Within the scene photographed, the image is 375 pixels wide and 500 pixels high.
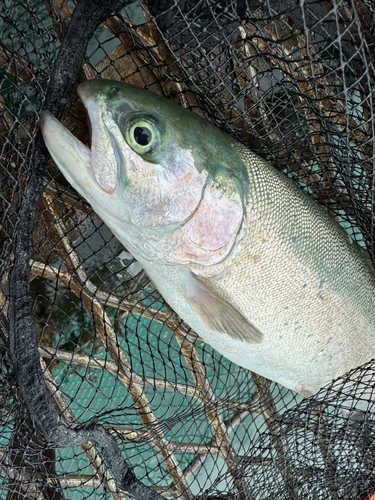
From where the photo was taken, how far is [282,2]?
5.25ft

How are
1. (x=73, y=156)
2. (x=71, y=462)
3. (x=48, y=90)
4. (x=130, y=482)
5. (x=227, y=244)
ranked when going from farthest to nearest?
(x=71, y=462) → (x=130, y=482) → (x=227, y=244) → (x=48, y=90) → (x=73, y=156)

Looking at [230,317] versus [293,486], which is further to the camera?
[293,486]

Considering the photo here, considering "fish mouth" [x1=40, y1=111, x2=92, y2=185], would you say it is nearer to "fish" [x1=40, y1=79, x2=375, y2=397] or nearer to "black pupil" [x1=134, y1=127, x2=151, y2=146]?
"fish" [x1=40, y1=79, x2=375, y2=397]

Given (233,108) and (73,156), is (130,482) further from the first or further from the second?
(233,108)

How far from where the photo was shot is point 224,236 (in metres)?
1.58

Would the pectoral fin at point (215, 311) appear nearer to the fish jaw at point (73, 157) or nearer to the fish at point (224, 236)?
the fish at point (224, 236)

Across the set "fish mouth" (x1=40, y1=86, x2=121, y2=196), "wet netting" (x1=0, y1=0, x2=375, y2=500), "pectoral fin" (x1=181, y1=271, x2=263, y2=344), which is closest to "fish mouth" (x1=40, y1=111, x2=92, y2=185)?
"fish mouth" (x1=40, y1=86, x2=121, y2=196)

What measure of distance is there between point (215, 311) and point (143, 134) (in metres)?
0.67

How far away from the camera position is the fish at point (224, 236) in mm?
1387

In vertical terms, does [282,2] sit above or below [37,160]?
above

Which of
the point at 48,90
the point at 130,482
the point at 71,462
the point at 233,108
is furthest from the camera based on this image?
the point at 71,462

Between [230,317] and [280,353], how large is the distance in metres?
0.33

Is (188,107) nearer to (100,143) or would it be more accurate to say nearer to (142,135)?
(142,135)

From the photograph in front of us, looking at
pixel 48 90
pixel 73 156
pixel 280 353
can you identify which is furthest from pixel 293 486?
pixel 48 90
